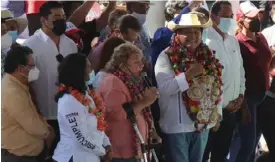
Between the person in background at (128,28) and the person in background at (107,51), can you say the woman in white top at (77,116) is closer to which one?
the person in background at (107,51)

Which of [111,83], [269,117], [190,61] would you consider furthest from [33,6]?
[269,117]

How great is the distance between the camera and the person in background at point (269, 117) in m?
5.33

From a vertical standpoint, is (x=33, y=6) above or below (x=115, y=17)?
above

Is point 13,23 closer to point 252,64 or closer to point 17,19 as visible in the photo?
point 17,19

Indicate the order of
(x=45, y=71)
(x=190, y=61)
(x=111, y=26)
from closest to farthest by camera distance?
(x=45, y=71)
(x=190, y=61)
(x=111, y=26)

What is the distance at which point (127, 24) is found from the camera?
445cm

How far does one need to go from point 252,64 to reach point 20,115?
8.34 ft

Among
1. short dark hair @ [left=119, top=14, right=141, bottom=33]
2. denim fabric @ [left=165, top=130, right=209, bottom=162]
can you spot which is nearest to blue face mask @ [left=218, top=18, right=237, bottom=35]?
short dark hair @ [left=119, top=14, right=141, bottom=33]

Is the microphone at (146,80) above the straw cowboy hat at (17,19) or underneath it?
underneath

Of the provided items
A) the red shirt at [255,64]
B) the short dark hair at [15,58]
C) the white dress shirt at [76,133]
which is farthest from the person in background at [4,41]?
the red shirt at [255,64]

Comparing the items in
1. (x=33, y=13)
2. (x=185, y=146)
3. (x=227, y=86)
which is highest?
(x=33, y=13)

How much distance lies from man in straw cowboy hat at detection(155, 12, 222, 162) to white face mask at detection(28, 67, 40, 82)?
102 cm

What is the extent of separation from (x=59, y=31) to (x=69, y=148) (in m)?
1.05

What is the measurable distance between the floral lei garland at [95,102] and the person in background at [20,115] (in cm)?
32
